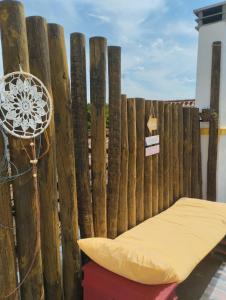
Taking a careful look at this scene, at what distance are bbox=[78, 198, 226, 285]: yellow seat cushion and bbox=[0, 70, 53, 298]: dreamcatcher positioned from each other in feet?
1.62

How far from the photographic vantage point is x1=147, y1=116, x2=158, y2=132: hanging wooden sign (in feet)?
9.34

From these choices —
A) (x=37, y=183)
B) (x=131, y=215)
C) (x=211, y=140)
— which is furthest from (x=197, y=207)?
(x=37, y=183)

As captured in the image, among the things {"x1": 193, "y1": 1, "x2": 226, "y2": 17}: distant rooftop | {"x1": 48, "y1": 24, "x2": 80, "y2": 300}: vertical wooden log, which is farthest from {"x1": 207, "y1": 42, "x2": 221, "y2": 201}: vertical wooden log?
{"x1": 48, "y1": 24, "x2": 80, "y2": 300}: vertical wooden log

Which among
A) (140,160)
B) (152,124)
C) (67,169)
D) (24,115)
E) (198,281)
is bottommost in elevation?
(198,281)

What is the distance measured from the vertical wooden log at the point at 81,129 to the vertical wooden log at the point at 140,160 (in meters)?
0.82

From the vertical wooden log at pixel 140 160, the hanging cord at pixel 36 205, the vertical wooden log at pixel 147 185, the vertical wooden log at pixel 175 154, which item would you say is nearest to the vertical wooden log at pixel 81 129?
the hanging cord at pixel 36 205

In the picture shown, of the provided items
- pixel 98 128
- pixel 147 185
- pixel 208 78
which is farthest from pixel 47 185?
pixel 208 78

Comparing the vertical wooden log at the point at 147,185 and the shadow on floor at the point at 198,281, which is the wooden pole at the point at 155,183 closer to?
the vertical wooden log at the point at 147,185

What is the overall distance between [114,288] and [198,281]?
1.37 meters

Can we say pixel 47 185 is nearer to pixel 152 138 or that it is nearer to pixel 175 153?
pixel 152 138

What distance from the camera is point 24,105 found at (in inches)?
58.8

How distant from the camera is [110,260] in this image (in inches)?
69.1

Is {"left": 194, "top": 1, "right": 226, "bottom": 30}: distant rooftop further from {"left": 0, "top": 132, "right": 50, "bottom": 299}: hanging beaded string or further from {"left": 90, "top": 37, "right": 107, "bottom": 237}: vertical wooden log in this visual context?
{"left": 0, "top": 132, "right": 50, "bottom": 299}: hanging beaded string

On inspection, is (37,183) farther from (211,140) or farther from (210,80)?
(210,80)
